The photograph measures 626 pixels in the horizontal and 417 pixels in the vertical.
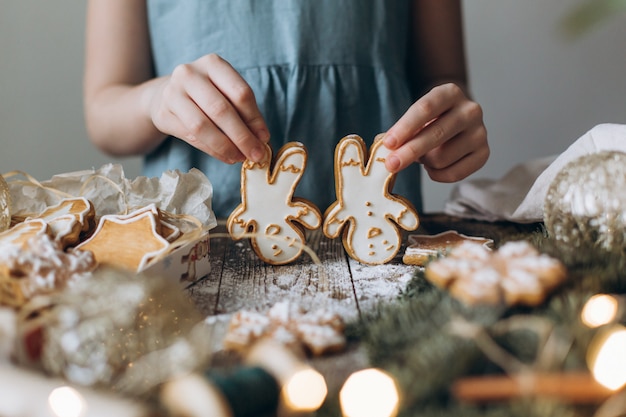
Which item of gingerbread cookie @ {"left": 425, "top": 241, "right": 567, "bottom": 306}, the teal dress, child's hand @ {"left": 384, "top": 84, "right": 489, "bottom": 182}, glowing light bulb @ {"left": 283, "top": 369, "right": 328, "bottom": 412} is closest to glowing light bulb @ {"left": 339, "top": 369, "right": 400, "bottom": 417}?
glowing light bulb @ {"left": 283, "top": 369, "right": 328, "bottom": 412}

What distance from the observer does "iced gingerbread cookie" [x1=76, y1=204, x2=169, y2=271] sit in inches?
27.0

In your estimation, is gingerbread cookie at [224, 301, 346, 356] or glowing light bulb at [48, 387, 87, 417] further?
gingerbread cookie at [224, 301, 346, 356]

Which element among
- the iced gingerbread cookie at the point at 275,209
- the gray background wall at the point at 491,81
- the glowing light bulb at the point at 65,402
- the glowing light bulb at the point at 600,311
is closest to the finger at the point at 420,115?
the iced gingerbread cookie at the point at 275,209

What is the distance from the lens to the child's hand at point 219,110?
0.79m

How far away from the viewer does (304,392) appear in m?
0.45

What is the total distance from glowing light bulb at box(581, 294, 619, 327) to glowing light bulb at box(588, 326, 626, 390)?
0.03m

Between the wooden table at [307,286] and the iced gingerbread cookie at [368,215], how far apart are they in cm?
3

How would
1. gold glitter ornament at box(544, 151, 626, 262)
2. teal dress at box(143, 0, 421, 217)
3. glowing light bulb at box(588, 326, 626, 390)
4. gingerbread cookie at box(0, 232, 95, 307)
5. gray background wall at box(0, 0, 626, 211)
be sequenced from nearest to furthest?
1. glowing light bulb at box(588, 326, 626, 390)
2. gingerbread cookie at box(0, 232, 95, 307)
3. gold glitter ornament at box(544, 151, 626, 262)
4. teal dress at box(143, 0, 421, 217)
5. gray background wall at box(0, 0, 626, 211)

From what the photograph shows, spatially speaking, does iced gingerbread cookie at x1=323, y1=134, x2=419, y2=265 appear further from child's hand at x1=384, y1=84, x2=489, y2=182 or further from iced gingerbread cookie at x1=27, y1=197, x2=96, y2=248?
iced gingerbread cookie at x1=27, y1=197, x2=96, y2=248

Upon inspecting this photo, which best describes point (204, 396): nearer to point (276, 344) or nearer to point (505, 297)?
point (276, 344)

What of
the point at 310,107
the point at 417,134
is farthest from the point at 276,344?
the point at 310,107

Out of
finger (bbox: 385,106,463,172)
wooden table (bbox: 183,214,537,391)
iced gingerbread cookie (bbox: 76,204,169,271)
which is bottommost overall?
wooden table (bbox: 183,214,537,391)

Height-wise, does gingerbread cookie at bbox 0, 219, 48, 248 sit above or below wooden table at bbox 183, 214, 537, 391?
above

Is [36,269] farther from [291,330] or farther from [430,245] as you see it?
[430,245]
